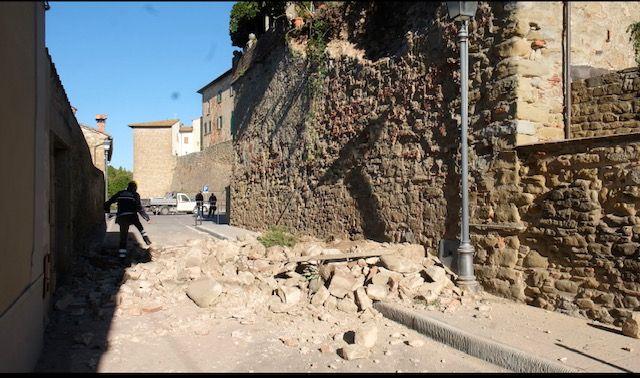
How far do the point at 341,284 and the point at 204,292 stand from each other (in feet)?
6.01

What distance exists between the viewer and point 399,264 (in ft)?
24.1

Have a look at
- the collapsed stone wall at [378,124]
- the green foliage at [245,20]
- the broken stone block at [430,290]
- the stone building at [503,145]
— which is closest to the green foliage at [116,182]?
the green foliage at [245,20]

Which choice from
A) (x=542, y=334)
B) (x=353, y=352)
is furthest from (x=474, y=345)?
(x=353, y=352)

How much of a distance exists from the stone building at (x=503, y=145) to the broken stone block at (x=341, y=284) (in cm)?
163

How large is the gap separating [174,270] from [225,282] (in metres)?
1.02

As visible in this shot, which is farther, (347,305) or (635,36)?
(635,36)

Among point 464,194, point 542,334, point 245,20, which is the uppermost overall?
point 245,20

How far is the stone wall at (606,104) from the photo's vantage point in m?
6.21

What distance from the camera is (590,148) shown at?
5.88 m

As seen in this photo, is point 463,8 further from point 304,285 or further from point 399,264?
point 304,285

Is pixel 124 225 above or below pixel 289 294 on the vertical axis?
above

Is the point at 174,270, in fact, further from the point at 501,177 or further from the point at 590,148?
the point at 590,148

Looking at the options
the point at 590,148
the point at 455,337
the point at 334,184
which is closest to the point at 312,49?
the point at 334,184

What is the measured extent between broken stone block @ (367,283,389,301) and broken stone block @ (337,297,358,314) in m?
0.26
